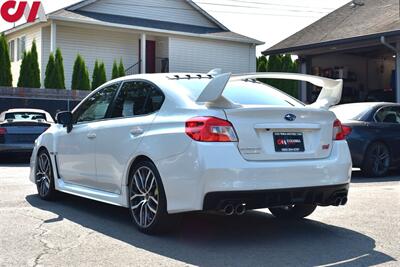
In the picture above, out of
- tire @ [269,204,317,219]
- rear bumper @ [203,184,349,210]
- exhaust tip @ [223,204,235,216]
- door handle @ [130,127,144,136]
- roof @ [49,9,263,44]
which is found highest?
roof @ [49,9,263,44]

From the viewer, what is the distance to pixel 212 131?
209 inches

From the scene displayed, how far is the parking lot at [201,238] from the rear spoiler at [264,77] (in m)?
1.33

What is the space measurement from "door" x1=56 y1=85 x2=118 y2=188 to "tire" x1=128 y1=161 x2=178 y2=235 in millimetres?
949

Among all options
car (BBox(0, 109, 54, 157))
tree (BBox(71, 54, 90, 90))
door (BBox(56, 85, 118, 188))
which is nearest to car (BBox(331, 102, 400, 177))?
door (BBox(56, 85, 118, 188))

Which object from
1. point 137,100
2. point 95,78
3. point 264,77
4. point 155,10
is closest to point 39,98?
point 95,78

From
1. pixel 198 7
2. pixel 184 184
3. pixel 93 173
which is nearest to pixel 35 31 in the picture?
pixel 198 7

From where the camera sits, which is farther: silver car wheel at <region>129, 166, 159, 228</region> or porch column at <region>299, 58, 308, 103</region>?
porch column at <region>299, 58, 308, 103</region>

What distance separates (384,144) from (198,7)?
22440 millimetres

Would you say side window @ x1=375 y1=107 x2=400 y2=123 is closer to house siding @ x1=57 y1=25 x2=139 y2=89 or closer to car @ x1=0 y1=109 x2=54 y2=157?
car @ x1=0 y1=109 x2=54 y2=157

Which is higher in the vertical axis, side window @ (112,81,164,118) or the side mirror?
side window @ (112,81,164,118)

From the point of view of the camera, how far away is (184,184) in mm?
5355

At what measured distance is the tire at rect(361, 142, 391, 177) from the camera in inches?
433

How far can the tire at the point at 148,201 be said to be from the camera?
5.66m

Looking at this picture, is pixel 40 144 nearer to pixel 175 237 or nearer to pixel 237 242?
pixel 175 237
